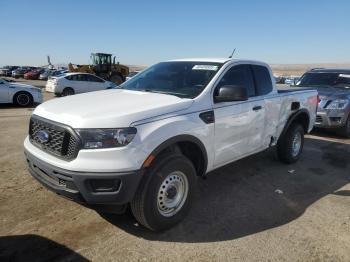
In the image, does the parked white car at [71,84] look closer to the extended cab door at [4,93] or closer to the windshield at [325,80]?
the extended cab door at [4,93]

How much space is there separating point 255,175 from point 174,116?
268 cm

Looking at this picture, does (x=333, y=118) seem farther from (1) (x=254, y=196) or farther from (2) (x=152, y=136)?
(2) (x=152, y=136)

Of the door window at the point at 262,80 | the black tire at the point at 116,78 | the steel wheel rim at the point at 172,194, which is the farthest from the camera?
the black tire at the point at 116,78

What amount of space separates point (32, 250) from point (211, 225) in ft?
6.28

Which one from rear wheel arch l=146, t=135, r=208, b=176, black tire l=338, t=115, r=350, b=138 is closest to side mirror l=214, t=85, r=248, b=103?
rear wheel arch l=146, t=135, r=208, b=176

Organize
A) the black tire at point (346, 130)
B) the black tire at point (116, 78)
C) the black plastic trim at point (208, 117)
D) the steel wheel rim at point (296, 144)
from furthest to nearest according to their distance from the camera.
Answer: the black tire at point (116, 78) → the black tire at point (346, 130) → the steel wheel rim at point (296, 144) → the black plastic trim at point (208, 117)

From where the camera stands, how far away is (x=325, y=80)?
10039 millimetres

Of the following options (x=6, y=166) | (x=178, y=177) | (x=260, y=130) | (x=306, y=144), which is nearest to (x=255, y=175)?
(x=260, y=130)

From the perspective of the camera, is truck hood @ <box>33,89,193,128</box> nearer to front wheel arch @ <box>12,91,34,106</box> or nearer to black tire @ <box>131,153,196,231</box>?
black tire @ <box>131,153,196,231</box>

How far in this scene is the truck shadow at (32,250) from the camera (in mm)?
3203

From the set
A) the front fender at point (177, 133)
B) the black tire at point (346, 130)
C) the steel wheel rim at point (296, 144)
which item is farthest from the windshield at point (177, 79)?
the black tire at point (346, 130)

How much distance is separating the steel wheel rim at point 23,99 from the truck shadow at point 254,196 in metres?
11.2

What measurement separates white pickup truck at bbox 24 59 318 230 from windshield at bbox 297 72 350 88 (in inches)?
216

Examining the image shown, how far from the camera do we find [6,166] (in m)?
5.73
